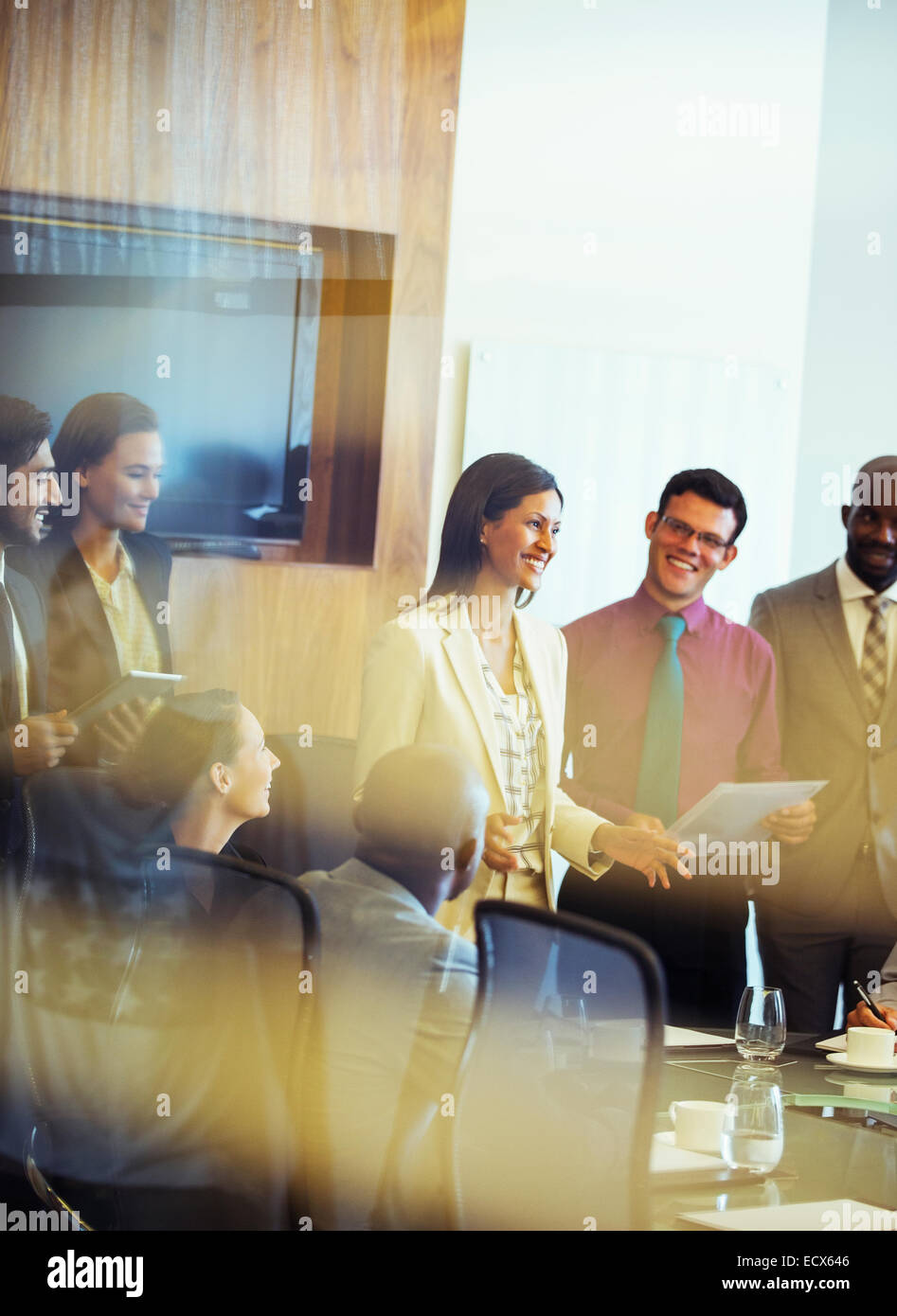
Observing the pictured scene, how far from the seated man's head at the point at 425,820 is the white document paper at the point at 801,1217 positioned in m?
0.75

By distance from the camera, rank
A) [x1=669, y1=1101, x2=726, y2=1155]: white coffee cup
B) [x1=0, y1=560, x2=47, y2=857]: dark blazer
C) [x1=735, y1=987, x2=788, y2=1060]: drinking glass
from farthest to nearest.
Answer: [x1=0, y1=560, x2=47, y2=857]: dark blazer → [x1=735, y1=987, x2=788, y2=1060]: drinking glass → [x1=669, y1=1101, x2=726, y2=1155]: white coffee cup

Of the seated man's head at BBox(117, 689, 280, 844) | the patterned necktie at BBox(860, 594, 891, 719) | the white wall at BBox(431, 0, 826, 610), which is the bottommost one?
the seated man's head at BBox(117, 689, 280, 844)

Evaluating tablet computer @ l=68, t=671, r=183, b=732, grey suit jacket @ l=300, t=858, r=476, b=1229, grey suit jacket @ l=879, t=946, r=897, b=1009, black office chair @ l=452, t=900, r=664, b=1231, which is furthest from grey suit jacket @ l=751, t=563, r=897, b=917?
black office chair @ l=452, t=900, r=664, b=1231

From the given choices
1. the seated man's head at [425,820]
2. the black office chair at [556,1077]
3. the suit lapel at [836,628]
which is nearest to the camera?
the black office chair at [556,1077]

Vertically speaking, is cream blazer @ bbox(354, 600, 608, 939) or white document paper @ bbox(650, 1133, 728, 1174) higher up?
cream blazer @ bbox(354, 600, 608, 939)

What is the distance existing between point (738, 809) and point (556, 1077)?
129 cm

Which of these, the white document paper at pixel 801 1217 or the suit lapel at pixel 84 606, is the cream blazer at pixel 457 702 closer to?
the suit lapel at pixel 84 606

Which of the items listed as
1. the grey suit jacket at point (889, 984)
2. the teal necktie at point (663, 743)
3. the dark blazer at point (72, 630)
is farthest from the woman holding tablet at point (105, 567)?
the grey suit jacket at point (889, 984)

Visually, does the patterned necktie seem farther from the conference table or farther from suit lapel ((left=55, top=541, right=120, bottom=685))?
suit lapel ((left=55, top=541, right=120, bottom=685))

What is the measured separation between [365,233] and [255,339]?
307mm

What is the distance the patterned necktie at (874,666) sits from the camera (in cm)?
304

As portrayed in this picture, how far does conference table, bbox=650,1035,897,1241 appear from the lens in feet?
4.98

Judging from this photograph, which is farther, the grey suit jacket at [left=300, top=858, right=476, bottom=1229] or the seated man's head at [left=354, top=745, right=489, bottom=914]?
the seated man's head at [left=354, top=745, right=489, bottom=914]

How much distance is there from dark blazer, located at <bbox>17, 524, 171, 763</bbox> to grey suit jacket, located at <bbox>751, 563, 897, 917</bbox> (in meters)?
1.41
